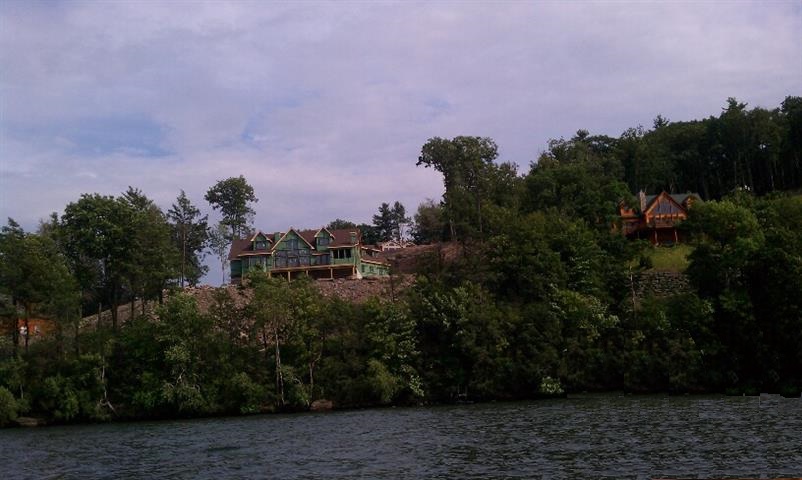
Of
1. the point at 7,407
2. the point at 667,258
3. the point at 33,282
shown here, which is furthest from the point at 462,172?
the point at 7,407

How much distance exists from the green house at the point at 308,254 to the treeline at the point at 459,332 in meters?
28.0

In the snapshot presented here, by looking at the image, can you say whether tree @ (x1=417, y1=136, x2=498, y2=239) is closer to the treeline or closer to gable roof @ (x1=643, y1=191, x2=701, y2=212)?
the treeline

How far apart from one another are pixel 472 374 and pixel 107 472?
36.6 meters

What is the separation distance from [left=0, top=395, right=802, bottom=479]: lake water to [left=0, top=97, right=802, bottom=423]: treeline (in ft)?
25.1

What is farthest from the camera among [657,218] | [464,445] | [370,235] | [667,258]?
[370,235]

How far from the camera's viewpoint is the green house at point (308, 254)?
4058 inches

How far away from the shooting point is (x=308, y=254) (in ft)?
341

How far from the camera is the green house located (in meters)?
103

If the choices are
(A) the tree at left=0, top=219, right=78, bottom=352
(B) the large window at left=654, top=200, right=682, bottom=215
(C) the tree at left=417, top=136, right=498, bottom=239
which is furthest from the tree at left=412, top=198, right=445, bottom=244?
(A) the tree at left=0, top=219, right=78, bottom=352

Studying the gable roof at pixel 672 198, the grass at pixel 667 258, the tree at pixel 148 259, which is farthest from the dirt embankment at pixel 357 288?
the gable roof at pixel 672 198

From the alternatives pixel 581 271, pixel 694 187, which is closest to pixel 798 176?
pixel 694 187

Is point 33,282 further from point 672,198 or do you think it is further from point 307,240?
point 672,198

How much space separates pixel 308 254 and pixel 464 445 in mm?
70814

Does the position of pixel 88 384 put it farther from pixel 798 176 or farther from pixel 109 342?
pixel 798 176
